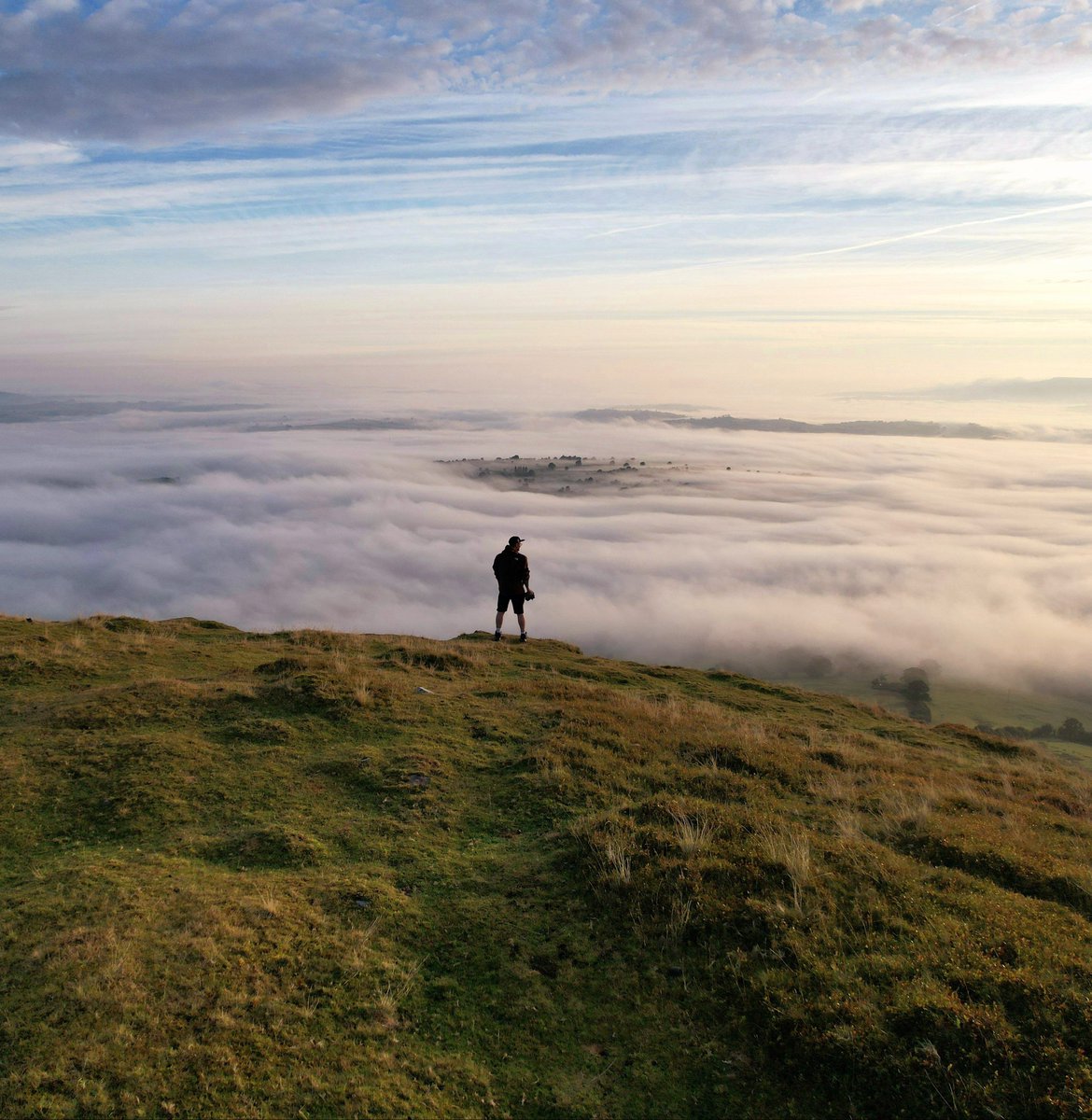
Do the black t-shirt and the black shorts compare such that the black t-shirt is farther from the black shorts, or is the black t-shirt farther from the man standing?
the black shorts

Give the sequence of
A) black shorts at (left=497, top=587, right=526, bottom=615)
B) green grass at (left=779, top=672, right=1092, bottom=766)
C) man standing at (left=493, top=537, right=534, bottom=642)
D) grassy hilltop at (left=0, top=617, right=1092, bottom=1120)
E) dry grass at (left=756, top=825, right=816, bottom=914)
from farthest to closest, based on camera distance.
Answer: green grass at (left=779, top=672, right=1092, bottom=766)
black shorts at (left=497, top=587, right=526, bottom=615)
man standing at (left=493, top=537, right=534, bottom=642)
dry grass at (left=756, top=825, right=816, bottom=914)
grassy hilltop at (left=0, top=617, right=1092, bottom=1120)

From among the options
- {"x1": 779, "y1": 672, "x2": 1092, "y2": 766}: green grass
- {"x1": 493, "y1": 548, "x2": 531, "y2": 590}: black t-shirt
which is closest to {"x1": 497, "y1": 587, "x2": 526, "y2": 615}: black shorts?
{"x1": 493, "y1": 548, "x2": 531, "y2": 590}: black t-shirt

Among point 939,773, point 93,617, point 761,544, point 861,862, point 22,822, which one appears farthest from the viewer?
point 761,544

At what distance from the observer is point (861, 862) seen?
7715mm

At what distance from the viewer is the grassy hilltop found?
5.07m

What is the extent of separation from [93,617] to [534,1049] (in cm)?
1955

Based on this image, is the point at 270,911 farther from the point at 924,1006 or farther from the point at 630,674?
the point at 630,674

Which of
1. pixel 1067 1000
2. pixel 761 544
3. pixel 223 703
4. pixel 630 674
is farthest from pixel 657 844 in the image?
pixel 761 544

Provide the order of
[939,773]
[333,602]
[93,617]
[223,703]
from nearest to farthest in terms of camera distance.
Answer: [223,703], [939,773], [93,617], [333,602]

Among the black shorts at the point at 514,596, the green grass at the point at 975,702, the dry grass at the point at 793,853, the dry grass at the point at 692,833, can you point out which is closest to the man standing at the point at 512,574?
the black shorts at the point at 514,596

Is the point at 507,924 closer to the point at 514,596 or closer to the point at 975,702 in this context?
the point at 514,596

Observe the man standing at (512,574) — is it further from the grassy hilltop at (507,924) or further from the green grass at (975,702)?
the green grass at (975,702)

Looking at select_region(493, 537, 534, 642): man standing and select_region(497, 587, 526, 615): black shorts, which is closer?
select_region(493, 537, 534, 642): man standing

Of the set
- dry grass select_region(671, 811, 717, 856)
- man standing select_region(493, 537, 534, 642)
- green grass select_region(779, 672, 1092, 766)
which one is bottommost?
green grass select_region(779, 672, 1092, 766)
